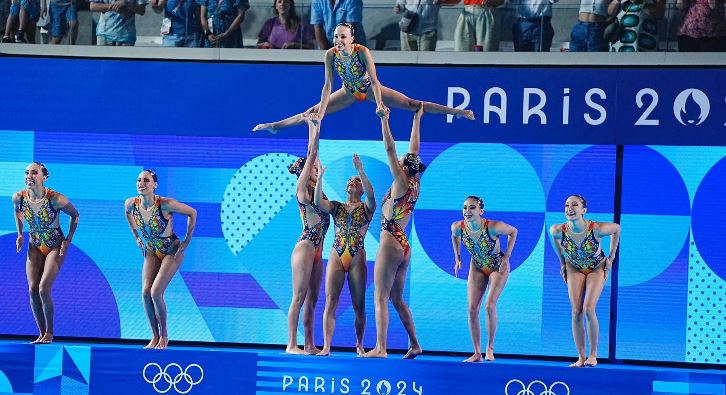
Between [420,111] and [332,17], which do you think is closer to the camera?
[420,111]

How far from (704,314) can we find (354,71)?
3.79 meters

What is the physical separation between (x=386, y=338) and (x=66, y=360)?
2.77 meters

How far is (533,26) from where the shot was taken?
11.3 meters

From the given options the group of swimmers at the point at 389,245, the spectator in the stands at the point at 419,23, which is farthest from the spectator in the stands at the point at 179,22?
the spectator in the stands at the point at 419,23

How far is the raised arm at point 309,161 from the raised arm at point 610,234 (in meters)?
2.40

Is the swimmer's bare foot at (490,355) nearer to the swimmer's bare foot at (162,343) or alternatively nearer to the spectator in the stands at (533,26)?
the spectator in the stands at (533,26)

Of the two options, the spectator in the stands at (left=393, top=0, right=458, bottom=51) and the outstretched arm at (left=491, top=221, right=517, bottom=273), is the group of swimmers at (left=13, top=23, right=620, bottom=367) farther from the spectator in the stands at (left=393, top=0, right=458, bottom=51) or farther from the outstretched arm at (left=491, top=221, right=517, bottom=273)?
the spectator in the stands at (left=393, top=0, right=458, bottom=51)

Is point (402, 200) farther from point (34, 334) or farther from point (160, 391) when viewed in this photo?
point (34, 334)

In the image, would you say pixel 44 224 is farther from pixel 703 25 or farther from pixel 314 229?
pixel 703 25

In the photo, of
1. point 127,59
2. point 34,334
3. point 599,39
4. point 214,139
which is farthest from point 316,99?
point 34,334

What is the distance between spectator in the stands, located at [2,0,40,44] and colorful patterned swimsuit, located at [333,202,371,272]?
3584 millimetres

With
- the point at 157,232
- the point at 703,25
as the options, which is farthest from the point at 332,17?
the point at 703,25

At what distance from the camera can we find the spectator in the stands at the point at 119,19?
11891 mm

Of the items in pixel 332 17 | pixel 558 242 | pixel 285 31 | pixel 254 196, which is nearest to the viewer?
pixel 558 242
